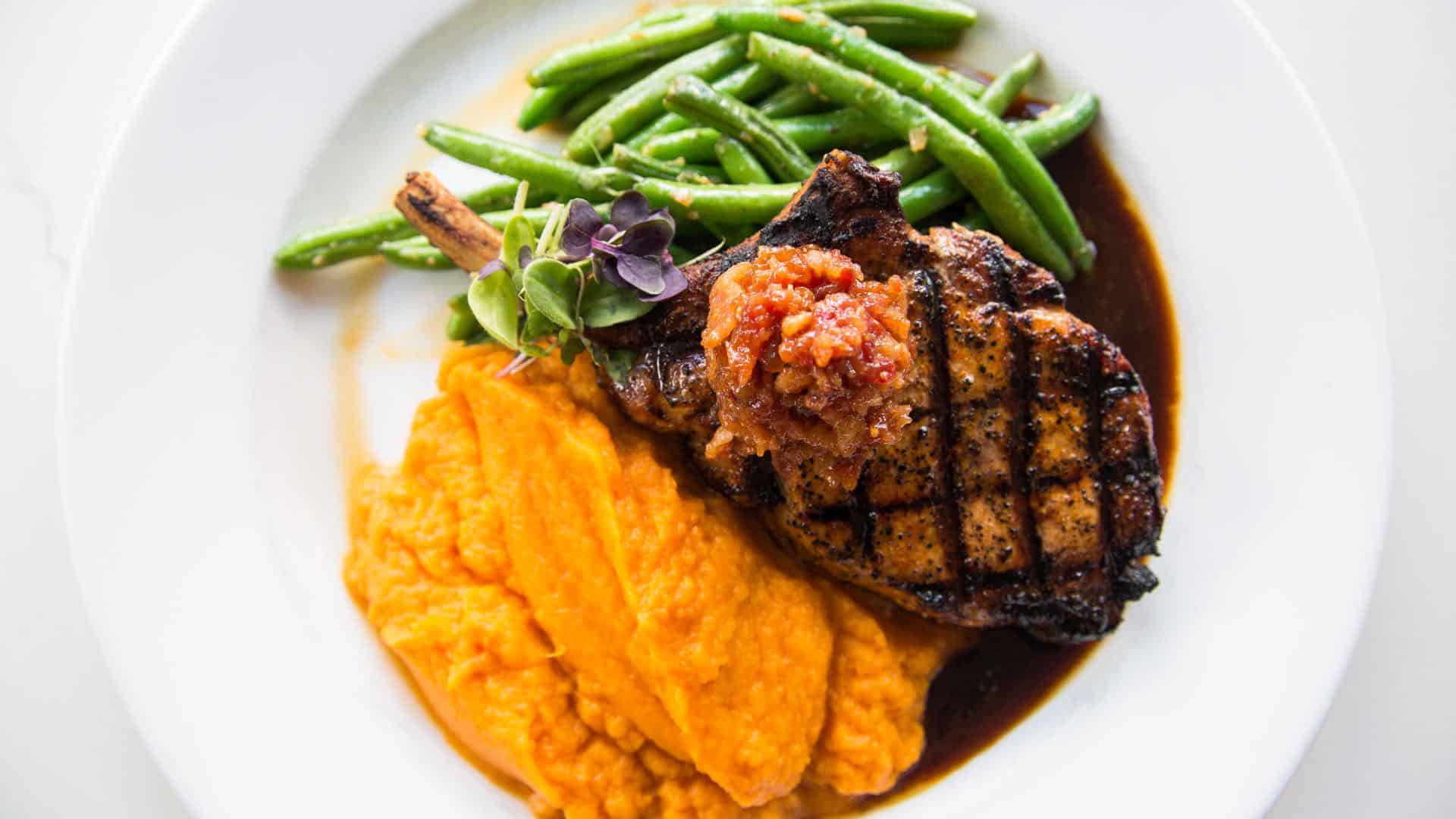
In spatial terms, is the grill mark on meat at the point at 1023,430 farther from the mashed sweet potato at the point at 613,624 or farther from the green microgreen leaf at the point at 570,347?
the green microgreen leaf at the point at 570,347

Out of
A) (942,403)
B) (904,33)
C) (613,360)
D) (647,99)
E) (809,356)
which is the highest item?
(904,33)

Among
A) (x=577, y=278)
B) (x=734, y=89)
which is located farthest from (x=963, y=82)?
(x=577, y=278)

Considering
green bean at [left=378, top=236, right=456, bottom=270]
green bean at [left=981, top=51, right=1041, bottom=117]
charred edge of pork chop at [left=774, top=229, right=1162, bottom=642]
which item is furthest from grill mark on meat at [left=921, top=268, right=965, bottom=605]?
green bean at [left=378, top=236, right=456, bottom=270]

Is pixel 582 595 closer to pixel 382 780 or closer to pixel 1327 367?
pixel 382 780

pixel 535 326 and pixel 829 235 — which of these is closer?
pixel 829 235

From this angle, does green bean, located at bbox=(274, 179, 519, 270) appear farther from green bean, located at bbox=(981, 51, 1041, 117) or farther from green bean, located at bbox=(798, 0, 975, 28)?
green bean, located at bbox=(981, 51, 1041, 117)

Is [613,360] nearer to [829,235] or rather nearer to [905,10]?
[829,235]
